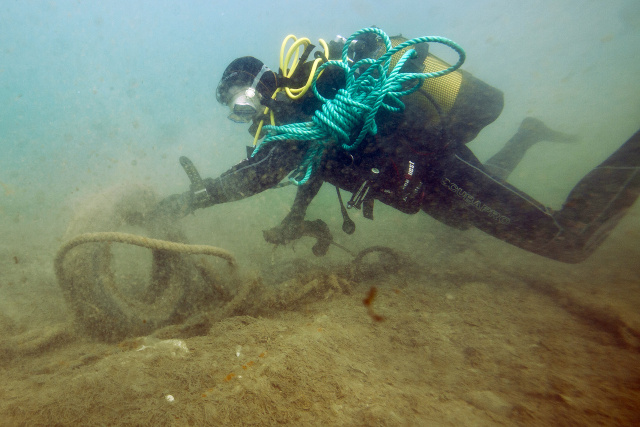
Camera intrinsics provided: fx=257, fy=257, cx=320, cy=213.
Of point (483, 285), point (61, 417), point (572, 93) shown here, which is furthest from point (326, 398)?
point (572, 93)

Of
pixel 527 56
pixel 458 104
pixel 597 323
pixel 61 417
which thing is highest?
pixel 527 56

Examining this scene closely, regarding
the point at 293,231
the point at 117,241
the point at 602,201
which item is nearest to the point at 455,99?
the point at 602,201

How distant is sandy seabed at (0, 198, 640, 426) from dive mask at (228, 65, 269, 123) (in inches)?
66.1

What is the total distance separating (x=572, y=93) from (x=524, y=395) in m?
97.3

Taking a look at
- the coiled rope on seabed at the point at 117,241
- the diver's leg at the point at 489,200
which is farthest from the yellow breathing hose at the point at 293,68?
the diver's leg at the point at 489,200

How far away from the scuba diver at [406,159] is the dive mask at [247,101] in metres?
0.01

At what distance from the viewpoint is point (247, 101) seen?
8.45ft

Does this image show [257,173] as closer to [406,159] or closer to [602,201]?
[406,159]

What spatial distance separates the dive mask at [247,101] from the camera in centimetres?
258

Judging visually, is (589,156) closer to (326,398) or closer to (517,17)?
(326,398)

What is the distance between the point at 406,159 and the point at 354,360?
1.93m

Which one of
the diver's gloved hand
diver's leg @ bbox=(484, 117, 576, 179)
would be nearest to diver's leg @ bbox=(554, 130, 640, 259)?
the diver's gloved hand

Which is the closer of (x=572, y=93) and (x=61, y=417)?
(x=61, y=417)

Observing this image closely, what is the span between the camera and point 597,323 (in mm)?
2133
